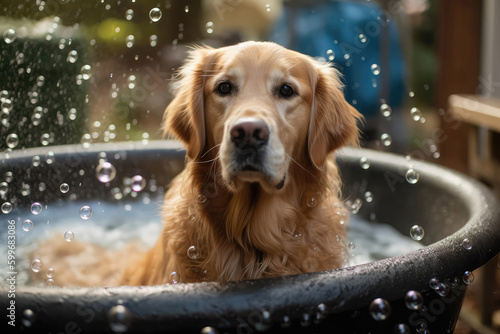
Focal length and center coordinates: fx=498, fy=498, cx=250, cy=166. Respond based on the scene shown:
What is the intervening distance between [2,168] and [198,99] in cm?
162

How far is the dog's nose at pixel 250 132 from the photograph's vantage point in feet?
5.20

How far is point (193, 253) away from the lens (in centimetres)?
198

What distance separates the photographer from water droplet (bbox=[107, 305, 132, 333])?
1159 mm

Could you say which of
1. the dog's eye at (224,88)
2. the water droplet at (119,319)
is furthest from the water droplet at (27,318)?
the dog's eye at (224,88)

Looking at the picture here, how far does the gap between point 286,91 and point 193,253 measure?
734 mm

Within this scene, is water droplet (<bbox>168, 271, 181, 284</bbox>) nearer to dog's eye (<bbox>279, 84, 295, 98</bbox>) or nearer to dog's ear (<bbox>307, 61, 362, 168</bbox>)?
dog's ear (<bbox>307, 61, 362, 168</bbox>)

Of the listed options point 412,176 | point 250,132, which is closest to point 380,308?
point 250,132

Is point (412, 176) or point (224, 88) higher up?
point (224, 88)

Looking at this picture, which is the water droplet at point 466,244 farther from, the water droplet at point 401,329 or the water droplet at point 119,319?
the water droplet at point 119,319

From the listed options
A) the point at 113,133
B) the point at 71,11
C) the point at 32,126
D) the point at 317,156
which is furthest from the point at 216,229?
the point at 71,11

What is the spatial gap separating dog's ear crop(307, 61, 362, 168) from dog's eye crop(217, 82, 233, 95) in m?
0.36

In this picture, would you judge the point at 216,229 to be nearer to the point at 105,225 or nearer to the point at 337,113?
the point at 337,113

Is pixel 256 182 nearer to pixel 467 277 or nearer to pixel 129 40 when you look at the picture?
pixel 467 277

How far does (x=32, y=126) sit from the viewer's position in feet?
17.1
